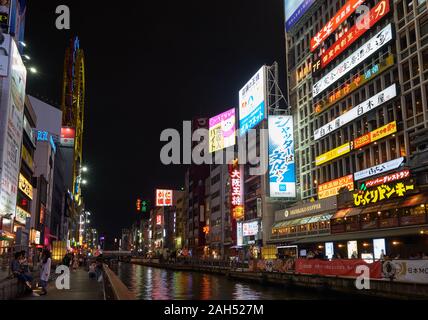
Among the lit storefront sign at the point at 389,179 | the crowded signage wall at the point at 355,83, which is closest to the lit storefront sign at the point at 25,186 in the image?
the crowded signage wall at the point at 355,83

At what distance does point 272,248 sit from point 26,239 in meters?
39.3

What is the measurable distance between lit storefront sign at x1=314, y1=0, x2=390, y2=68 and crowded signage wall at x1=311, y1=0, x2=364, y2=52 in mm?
1989

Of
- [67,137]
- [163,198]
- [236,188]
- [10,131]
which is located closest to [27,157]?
[10,131]

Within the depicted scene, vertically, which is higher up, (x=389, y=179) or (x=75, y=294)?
(x=389, y=179)

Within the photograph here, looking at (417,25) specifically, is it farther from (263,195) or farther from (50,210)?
(50,210)

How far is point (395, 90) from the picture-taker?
45219 mm

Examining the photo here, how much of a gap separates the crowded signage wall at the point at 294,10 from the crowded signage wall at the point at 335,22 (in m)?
6.15

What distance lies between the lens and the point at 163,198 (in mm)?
179750

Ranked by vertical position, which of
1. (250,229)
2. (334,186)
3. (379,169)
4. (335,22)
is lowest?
(250,229)

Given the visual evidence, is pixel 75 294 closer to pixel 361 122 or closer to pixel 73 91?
pixel 361 122

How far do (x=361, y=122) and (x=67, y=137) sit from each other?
106441mm

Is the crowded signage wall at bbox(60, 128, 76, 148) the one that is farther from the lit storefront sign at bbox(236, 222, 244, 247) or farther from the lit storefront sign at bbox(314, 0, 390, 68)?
the lit storefront sign at bbox(314, 0, 390, 68)

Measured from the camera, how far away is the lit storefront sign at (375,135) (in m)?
45.6
